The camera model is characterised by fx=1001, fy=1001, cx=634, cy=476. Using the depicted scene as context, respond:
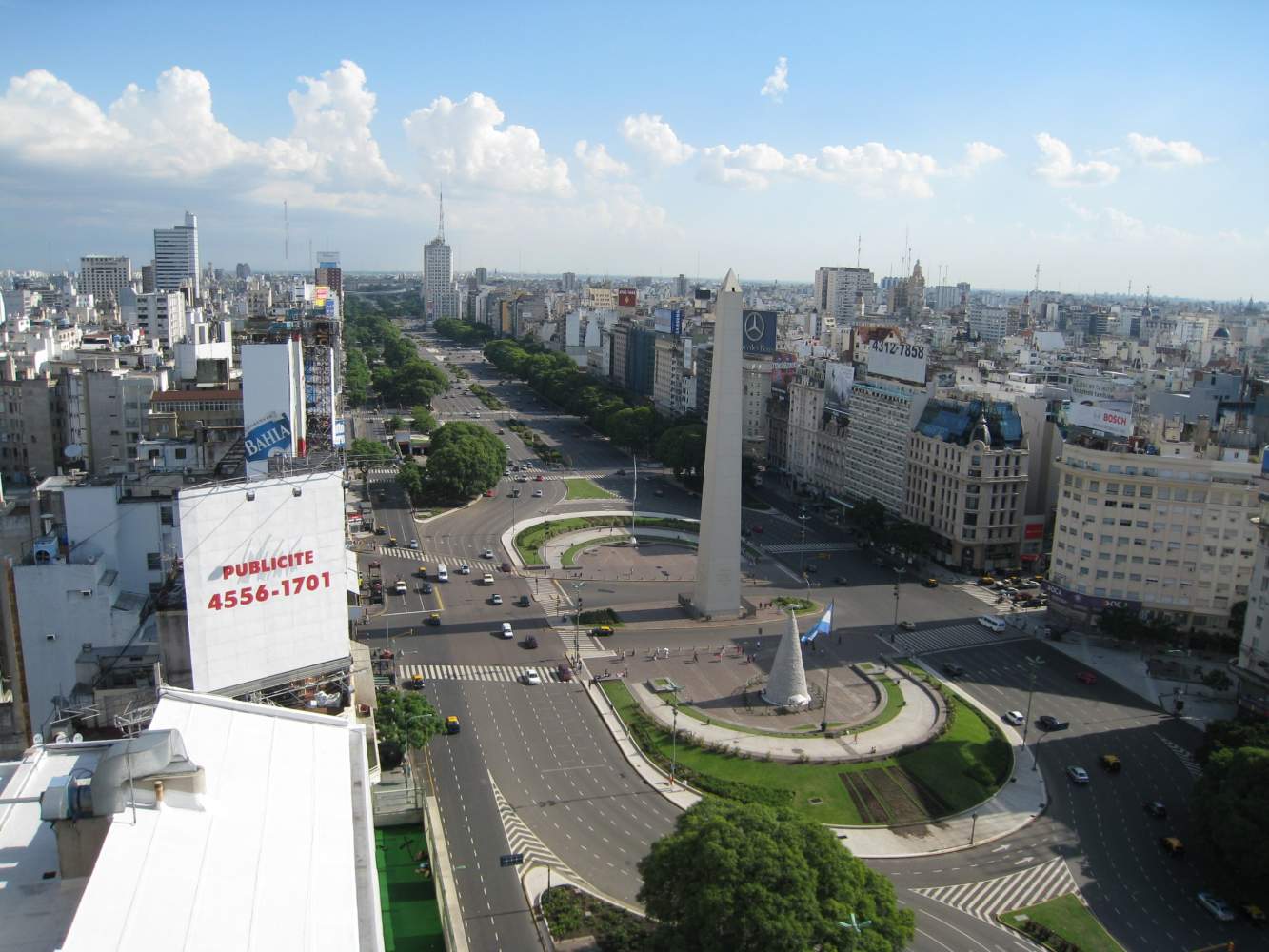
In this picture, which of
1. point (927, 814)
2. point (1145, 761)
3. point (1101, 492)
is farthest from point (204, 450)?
point (1101, 492)

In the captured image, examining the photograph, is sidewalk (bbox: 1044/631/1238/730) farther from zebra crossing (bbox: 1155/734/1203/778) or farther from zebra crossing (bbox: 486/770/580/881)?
zebra crossing (bbox: 486/770/580/881)

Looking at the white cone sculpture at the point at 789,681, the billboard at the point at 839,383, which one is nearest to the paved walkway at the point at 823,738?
the white cone sculpture at the point at 789,681

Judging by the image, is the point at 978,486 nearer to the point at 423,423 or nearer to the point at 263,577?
the point at 263,577

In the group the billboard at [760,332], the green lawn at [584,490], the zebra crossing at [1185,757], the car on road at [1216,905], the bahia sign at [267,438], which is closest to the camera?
the car on road at [1216,905]

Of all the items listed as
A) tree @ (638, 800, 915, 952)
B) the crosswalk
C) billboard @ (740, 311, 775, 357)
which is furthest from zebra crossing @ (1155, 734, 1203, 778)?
billboard @ (740, 311, 775, 357)

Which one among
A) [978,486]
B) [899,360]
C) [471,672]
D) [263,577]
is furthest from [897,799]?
[899,360]

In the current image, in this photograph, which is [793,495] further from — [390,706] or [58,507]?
[58,507]

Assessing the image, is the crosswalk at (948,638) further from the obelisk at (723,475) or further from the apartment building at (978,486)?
the apartment building at (978,486)
